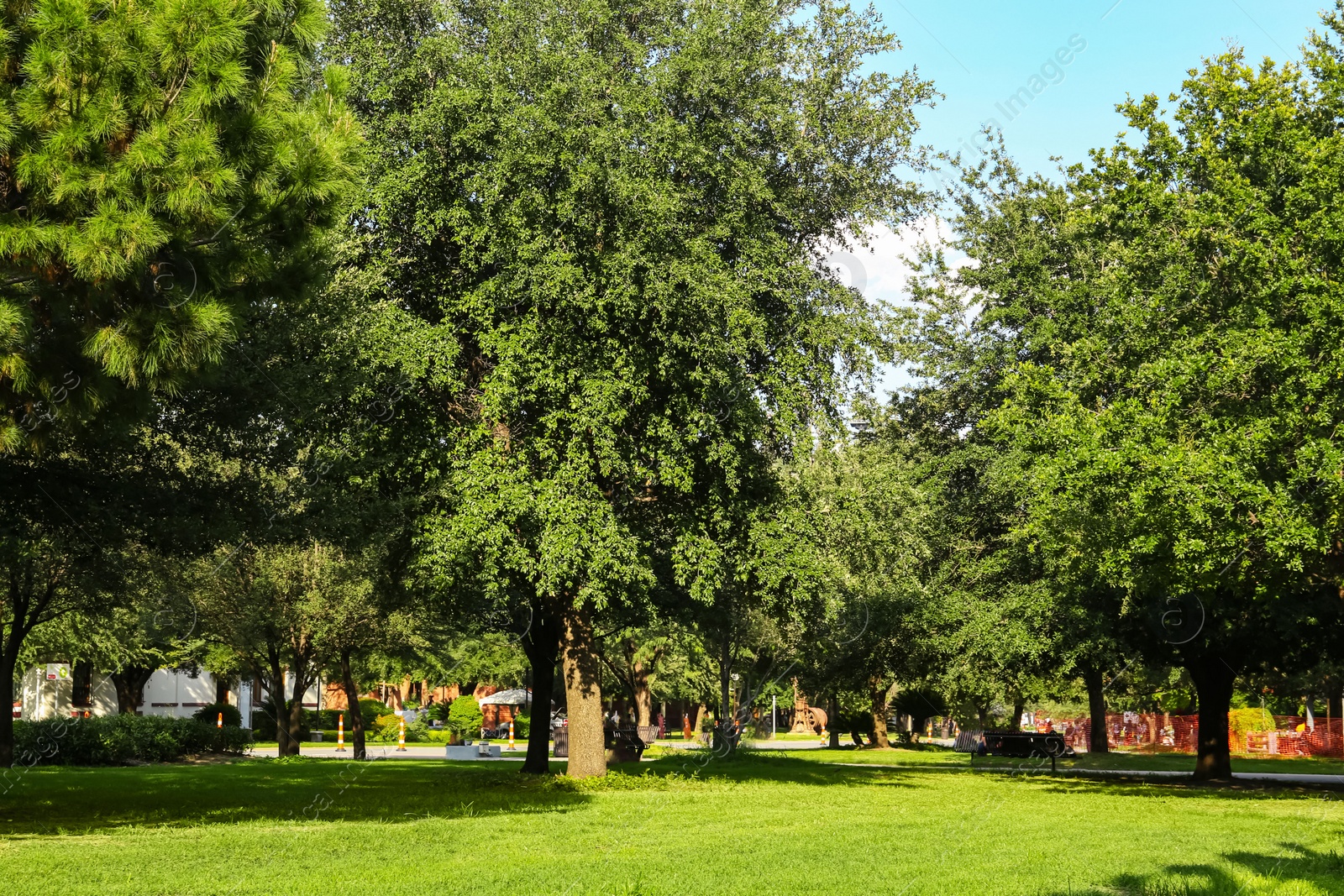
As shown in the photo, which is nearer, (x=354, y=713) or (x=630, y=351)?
(x=630, y=351)

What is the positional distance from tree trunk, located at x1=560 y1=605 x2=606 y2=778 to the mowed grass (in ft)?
3.26

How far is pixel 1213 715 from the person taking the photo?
2753cm

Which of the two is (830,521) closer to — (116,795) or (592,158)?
(592,158)

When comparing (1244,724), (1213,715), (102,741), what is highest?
(1213,715)

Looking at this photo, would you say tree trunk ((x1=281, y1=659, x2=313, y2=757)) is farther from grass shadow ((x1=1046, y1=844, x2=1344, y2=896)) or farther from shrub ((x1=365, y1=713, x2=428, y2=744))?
grass shadow ((x1=1046, y1=844, x2=1344, y2=896))

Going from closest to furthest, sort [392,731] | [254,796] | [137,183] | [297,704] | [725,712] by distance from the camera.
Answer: [137,183] < [254,796] < [725,712] < [297,704] < [392,731]

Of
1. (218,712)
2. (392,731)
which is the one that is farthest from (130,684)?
(392,731)

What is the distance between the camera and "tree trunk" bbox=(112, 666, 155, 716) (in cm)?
4939

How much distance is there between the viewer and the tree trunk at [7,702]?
26797 mm

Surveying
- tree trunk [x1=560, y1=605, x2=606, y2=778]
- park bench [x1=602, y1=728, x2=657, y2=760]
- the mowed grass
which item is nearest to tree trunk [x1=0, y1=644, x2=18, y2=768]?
the mowed grass

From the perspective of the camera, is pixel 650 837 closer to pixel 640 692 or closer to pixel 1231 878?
pixel 1231 878

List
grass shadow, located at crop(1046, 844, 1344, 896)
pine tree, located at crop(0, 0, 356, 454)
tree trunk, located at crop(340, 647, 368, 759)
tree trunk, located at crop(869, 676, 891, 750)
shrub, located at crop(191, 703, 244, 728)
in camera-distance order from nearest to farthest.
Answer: grass shadow, located at crop(1046, 844, 1344, 896)
pine tree, located at crop(0, 0, 356, 454)
tree trunk, located at crop(340, 647, 368, 759)
tree trunk, located at crop(869, 676, 891, 750)
shrub, located at crop(191, 703, 244, 728)

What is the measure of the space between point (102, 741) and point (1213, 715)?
26.4 m

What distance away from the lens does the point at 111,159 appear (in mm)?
10836
